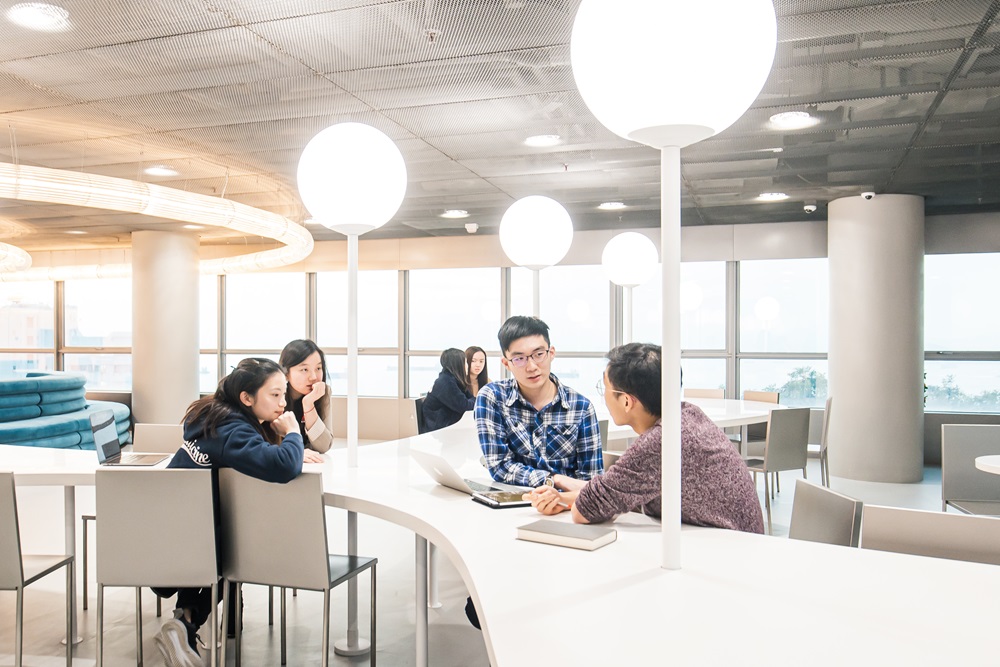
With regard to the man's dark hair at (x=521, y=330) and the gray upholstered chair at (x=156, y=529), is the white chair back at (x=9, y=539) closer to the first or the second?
the gray upholstered chair at (x=156, y=529)

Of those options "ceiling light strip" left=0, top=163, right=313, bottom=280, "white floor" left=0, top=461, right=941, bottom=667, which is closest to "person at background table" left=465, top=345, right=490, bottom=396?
"white floor" left=0, top=461, right=941, bottom=667

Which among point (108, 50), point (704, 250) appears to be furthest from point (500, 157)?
point (704, 250)

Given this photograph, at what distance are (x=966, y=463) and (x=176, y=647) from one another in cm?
408

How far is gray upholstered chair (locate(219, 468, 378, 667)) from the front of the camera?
2340mm

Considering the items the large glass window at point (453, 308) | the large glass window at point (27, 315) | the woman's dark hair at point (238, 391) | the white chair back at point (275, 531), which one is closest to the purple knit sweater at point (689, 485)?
the white chair back at point (275, 531)

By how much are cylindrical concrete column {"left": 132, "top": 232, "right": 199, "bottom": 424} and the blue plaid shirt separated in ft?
26.1

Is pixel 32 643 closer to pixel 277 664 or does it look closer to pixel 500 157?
pixel 277 664

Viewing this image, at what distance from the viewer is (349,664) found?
116 inches

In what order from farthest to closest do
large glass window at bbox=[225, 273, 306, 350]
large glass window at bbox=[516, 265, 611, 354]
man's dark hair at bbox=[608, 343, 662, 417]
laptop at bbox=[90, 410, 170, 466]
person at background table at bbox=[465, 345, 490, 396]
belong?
large glass window at bbox=[225, 273, 306, 350] < large glass window at bbox=[516, 265, 611, 354] < person at background table at bbox=[465, 345, 490, 396] < laptop at bbox=[90, 410, 170, 466] < man's dark hair at bbox=[608, 343, 662, 417]

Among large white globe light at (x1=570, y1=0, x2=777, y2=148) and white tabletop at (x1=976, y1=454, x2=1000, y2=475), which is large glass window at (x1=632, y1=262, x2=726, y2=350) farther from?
large white globe light at (x1=570, y1=0, x2=777, y2=148)

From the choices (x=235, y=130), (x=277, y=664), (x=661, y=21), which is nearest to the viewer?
(x=661, y=21)

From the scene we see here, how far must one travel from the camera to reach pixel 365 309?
10.7m

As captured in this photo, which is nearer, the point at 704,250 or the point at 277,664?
the point at 277,664

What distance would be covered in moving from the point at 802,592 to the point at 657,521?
0.56m
